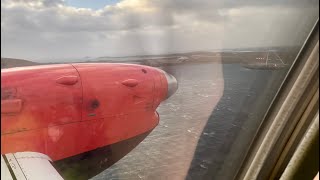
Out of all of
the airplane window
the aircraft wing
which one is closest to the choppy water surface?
the airplane window

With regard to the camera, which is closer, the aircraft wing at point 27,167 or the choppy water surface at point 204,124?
the aircraft wing at point 27,167

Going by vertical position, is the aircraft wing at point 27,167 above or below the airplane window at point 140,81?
below

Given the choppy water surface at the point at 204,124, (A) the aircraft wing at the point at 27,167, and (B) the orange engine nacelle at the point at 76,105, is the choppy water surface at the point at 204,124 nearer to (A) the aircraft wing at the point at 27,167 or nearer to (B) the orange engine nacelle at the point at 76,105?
(B) the orange engine nacelle at the point at 76,105

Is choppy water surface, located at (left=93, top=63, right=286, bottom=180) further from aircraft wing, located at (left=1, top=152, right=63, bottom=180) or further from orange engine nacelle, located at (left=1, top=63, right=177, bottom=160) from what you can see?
aircraft wing, located at (left=1, top=152, right=63, bottom=180)

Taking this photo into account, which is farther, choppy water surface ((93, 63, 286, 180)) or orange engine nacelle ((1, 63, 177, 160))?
choppy water surface ((93, 63, 286, 180))

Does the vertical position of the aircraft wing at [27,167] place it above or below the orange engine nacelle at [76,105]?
below

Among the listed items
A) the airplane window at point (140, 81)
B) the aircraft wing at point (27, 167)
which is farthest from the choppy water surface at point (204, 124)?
the aircraft wing at point (27, 167)

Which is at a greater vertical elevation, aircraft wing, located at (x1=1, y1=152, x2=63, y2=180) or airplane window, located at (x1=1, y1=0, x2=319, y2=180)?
airplane window, located at (x1=1, y1=0, x2=319, y2=180)

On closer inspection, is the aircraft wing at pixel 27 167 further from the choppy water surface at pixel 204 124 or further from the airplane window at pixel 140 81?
the choppy water surface at pixel 204 124
